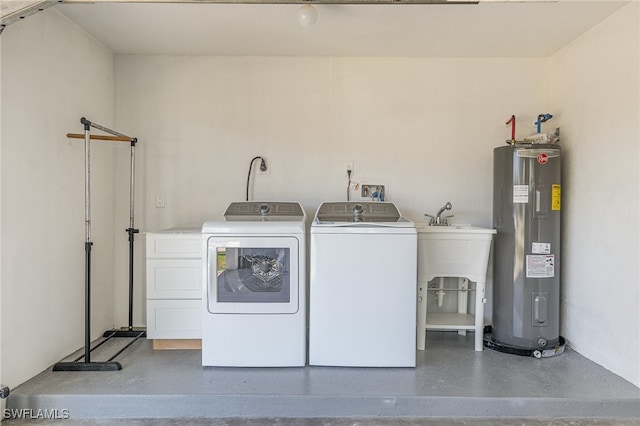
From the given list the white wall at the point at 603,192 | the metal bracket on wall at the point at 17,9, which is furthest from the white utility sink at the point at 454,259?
the metal bracket on wall at the point at 17,9

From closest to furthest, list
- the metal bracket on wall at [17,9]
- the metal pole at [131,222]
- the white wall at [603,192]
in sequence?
the metal bracket on wall at [17,9] → the white wall at [603,192] → the metal pole at [131,222]

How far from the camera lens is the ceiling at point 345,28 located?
2328 mm

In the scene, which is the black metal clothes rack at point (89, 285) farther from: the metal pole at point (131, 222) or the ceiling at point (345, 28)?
the ceiling at point (345, 28)

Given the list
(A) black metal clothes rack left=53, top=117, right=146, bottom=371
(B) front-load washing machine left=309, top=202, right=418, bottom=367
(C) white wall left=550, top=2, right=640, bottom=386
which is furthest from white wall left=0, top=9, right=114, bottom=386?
(C) white wall left=550, top=2, right=640, bottom=386

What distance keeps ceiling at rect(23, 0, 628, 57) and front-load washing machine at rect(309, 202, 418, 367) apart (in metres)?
1.41

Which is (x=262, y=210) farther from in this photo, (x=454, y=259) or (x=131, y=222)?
(x=454, y=259)

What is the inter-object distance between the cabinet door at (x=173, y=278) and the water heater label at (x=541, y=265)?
2.40 meters

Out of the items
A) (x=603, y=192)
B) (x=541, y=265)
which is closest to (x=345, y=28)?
(x=603, y=192)

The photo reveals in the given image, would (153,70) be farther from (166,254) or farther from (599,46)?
(599,46)

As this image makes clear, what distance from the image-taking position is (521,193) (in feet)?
8.52

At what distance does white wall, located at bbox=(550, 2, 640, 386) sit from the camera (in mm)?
2232

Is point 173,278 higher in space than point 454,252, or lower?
lower

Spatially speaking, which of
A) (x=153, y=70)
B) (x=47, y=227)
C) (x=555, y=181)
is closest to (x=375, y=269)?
(x=555, y=181)

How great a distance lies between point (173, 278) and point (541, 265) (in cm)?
266
